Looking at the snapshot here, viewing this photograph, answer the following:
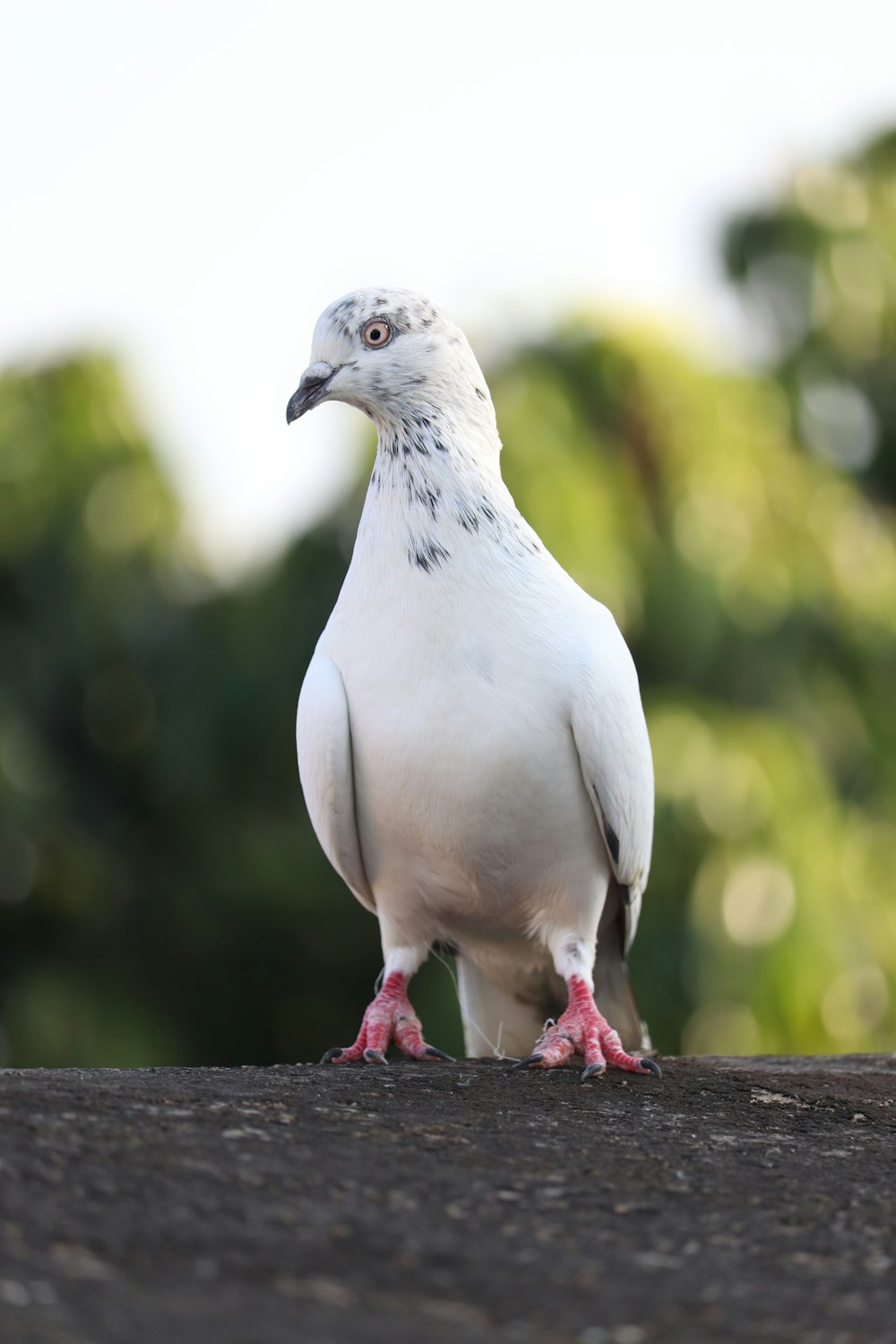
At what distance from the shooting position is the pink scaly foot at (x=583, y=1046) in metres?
5.50

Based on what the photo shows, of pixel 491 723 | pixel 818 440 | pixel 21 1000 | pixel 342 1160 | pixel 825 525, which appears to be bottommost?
pixel 21 1000

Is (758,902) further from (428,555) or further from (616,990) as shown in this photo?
(428,555)

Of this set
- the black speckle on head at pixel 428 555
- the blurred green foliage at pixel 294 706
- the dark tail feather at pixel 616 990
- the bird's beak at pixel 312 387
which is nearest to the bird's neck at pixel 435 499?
the black speckle on head at pixel 428 555

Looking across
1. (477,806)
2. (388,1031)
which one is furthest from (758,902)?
(477,806)

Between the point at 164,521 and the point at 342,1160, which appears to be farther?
the point at 164,521

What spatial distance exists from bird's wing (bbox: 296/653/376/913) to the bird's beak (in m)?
1.03

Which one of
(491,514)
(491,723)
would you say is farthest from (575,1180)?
(491,514)

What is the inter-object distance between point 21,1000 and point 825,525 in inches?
325

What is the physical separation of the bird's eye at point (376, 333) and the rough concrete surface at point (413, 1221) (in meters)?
3.04

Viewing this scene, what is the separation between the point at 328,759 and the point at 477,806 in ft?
2.14

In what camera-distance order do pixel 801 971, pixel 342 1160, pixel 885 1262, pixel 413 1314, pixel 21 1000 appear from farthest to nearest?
pixel 21 1000 → pixel 801 971 → pixel 342 1160 → pixel 885 1262 → pixel 413 1314

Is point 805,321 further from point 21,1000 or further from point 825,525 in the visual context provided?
point 21,1000

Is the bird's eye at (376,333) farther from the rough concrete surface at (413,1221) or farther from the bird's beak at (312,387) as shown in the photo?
the rough concrete surface at (413,1221)

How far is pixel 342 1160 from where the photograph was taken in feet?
11.2
